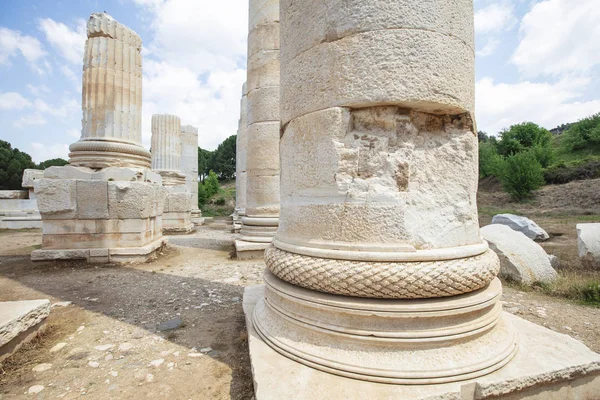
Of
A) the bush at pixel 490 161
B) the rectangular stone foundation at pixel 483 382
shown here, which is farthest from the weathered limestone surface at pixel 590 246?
the bush at pixel 490 161

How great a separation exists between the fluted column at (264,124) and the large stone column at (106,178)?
209cm

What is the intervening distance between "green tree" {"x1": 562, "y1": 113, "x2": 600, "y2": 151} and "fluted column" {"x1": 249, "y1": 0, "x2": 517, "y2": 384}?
35327mm

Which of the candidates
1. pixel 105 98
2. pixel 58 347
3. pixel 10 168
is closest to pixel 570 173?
pixel 105 98

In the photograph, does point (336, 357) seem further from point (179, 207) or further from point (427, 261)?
point (179, 207)

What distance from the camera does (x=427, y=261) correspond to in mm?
1914

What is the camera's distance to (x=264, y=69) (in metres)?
6.91

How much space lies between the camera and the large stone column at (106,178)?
5.69m

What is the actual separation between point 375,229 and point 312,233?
0.43 m

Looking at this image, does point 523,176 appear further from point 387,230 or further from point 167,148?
point 387,230

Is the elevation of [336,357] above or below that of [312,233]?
below

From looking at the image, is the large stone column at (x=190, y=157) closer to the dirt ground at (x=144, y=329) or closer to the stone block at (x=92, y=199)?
the stone block at (x=92, y=199)

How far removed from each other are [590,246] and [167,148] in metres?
13.4

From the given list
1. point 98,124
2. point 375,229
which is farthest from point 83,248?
point 375,229

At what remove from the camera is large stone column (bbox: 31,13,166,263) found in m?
5.69
